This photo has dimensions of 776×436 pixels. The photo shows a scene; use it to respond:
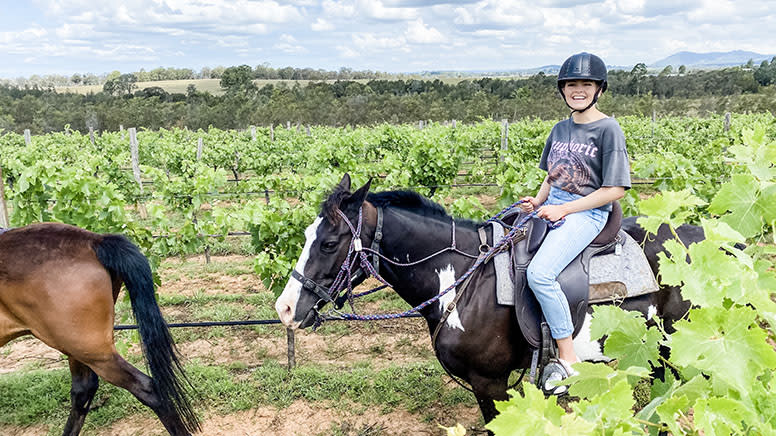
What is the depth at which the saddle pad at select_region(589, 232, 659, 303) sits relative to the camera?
2.99 meters

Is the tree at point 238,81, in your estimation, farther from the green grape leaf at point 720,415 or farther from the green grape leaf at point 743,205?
the green grape leaf at point 720,415

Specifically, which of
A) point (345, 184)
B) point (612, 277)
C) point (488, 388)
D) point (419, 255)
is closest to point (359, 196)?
point (345, 184)

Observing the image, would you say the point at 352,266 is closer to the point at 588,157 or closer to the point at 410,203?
the point at 410,203

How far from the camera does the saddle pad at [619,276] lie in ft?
9.80

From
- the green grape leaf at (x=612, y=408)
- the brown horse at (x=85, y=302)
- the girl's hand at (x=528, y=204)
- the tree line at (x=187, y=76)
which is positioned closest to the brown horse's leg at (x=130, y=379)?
the brown horse at (x=85, y=302)

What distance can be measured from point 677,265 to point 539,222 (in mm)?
1917

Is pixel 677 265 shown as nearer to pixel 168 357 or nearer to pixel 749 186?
pixel 749 186

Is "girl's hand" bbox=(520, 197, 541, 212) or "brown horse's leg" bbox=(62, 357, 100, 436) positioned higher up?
"girl's hand" bbox=(520, 197, 541, 212)

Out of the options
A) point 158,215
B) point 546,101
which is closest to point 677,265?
point 158,215

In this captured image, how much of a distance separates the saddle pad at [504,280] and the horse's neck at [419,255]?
18 centimetres

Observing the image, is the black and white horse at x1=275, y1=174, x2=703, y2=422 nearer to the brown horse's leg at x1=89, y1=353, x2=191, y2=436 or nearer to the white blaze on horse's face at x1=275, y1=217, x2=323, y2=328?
the white blaze on horse's face at x1=275, y1=217, x2=323, y2=328

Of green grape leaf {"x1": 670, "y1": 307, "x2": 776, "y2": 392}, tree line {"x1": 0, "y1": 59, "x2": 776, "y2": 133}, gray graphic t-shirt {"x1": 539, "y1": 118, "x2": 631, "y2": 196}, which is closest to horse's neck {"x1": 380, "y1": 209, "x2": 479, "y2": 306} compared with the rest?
gray graphic t-shirt {"x1": 539, "y1": 118, "x2": 631, "y2": 196}

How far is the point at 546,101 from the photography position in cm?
4972

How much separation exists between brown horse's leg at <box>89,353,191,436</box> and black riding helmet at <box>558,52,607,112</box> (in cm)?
349
